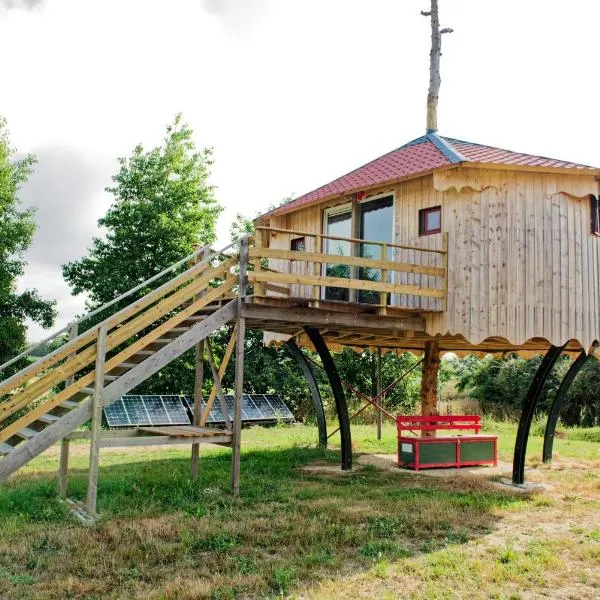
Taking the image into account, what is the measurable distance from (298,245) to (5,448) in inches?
340

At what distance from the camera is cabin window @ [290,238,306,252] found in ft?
51.1

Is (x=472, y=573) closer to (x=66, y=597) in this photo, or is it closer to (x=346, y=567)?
(x=346, y=567)

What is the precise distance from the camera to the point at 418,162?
525 inches

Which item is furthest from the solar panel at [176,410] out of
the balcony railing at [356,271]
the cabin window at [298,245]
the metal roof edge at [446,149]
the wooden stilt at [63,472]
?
the metal roof edge at [446,149]

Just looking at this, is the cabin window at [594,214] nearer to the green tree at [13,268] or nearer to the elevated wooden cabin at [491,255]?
the elevated wooden cabin at [491,255]

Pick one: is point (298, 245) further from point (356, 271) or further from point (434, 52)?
point (434, 52)

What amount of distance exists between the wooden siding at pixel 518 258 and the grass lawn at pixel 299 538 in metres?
3.06

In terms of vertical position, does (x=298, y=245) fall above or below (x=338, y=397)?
above

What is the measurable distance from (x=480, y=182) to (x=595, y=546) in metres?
6.66

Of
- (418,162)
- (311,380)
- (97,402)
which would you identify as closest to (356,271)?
(418,162)

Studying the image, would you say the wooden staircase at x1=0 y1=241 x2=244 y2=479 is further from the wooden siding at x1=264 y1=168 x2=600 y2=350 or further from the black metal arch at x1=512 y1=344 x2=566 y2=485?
the black metal arch at x1=512 y1=344 x2=566 y2=485

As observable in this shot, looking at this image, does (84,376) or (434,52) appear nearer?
(84,376)

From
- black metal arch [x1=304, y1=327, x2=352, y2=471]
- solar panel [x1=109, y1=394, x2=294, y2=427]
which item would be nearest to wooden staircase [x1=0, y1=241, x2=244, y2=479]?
black metal arch [x1=304, y1=327, x2=352, y2=471]

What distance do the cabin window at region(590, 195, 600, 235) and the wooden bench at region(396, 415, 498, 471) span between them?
5.29 meters
